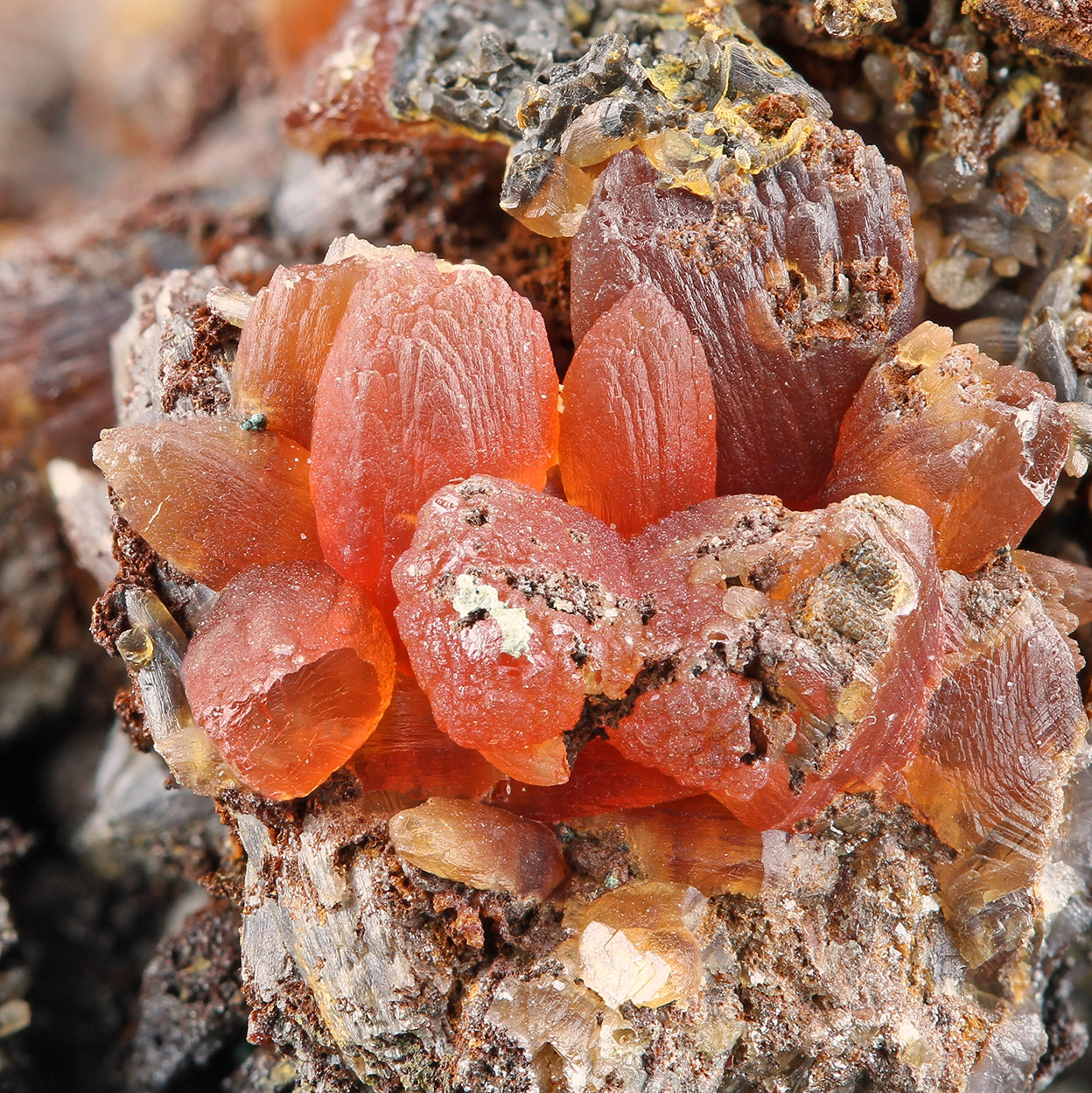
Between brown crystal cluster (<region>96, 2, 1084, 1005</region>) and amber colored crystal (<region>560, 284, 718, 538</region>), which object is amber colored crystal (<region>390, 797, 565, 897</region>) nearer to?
brown crystal cluster (<region>96, 2, 1084, 1005</region>)

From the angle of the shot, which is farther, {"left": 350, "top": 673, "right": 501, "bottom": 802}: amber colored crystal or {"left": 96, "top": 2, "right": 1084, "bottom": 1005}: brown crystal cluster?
{"left": 350, "top": 673, "right": 501, "bottom": 802}: amber colored crystal

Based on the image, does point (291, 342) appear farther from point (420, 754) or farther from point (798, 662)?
point (798, 662)

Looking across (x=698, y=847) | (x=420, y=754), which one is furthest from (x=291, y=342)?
(x=698, y=847)

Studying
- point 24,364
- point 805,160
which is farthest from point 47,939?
point 805,160

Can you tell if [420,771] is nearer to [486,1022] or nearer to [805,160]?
[486,1022]

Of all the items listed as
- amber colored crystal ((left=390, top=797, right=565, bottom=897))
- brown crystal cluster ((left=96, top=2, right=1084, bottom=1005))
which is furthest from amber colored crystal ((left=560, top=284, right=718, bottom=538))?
amber colored crystal ((left=390, top=797, right=565, bottom=897))

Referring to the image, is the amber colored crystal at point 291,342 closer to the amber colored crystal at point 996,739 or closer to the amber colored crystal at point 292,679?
the amber colored crystal at point 292,679
